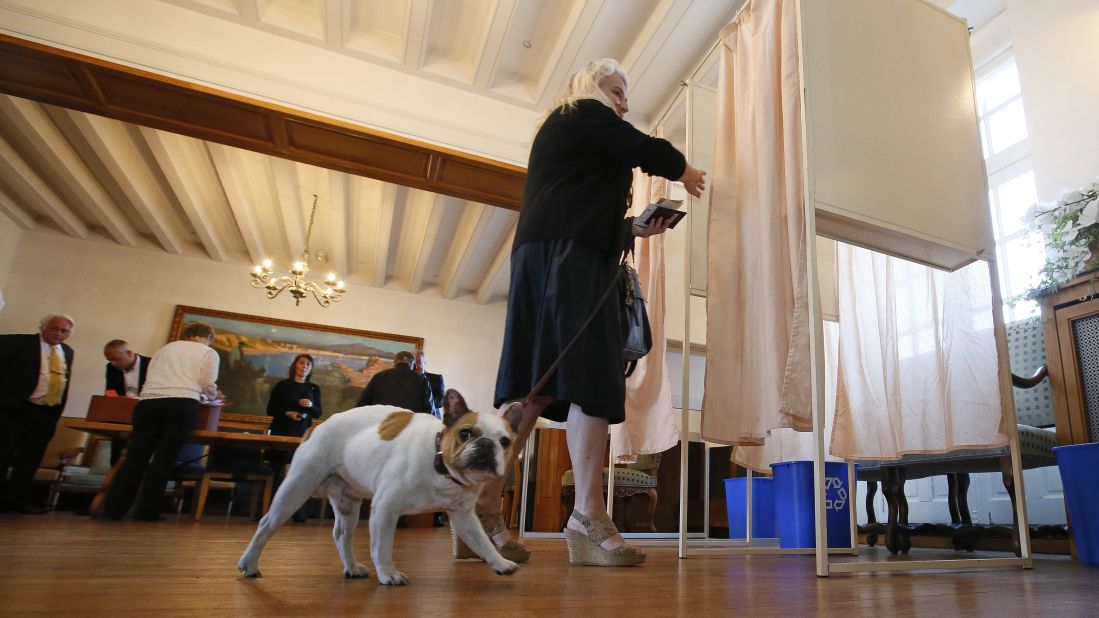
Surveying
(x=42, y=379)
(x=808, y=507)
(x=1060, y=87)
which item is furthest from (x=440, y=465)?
(x=42, y=379)

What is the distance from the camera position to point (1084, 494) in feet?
6.97

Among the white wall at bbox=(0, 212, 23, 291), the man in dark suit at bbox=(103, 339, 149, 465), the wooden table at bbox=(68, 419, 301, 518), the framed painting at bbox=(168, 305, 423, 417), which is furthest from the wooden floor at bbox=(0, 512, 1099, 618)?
the white wall at bbox=(0, 212, 23, 291)

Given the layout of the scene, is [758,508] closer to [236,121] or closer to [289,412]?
[289,412]

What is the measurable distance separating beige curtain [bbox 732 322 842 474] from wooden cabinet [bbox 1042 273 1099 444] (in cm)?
85

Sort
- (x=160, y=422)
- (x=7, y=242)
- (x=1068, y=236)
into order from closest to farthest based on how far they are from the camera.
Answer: (x=1068, y=236), (x=160, y=422), (x=7, y=242)

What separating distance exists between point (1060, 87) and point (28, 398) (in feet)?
22.5

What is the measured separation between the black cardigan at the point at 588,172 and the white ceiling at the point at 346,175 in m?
2.57

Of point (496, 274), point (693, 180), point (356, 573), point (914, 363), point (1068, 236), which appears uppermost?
point (496, 274)

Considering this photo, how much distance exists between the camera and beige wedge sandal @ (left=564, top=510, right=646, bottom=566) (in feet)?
5.08

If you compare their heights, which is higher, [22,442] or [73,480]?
[22,442]

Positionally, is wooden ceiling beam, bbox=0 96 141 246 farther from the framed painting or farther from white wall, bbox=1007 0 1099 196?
white wall, bbox=1007 0 1099 196

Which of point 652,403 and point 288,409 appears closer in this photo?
point 652,403

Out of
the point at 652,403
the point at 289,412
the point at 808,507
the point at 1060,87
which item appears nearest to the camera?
the point at 808,507

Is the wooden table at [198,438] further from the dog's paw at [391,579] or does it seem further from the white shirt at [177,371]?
the dog's paw at [391,579]
